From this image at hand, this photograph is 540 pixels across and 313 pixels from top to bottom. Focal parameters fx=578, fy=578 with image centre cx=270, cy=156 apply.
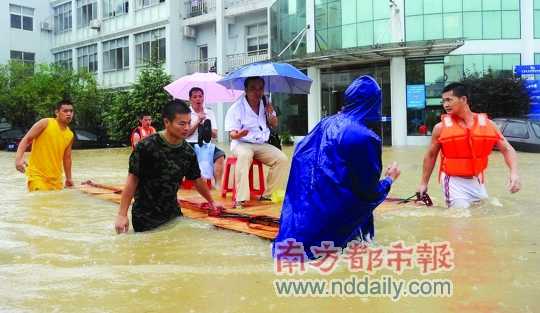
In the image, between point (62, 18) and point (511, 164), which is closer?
point (511, 164)

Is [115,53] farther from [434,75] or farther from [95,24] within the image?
[434,75]

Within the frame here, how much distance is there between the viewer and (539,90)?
21688 millimetres

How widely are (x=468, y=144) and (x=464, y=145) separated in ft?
0.12

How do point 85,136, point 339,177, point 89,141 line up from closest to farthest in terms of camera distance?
1. point 339,177
2. point 89,141
3. point 85,136

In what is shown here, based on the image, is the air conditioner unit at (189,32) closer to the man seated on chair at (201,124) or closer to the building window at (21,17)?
the building window at (21,17)

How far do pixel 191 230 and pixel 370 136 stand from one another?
2144 mm

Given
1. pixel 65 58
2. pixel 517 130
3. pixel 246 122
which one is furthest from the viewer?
pixel 65 58

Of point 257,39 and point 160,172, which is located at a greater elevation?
point 257,39

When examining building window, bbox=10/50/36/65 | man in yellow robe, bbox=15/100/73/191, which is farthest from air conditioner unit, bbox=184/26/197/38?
man in yellow robe, bbox=15/100/73/191

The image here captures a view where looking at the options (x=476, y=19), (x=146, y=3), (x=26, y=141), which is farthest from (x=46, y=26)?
(x=26, y=141)

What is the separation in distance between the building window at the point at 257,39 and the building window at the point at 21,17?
18.3 meters

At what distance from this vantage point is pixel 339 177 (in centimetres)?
374

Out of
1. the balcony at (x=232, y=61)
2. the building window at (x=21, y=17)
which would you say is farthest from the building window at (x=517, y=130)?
the building window at (x=21, y=17)

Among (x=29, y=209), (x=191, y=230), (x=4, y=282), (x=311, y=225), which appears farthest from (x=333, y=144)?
(x=29, y=209)
